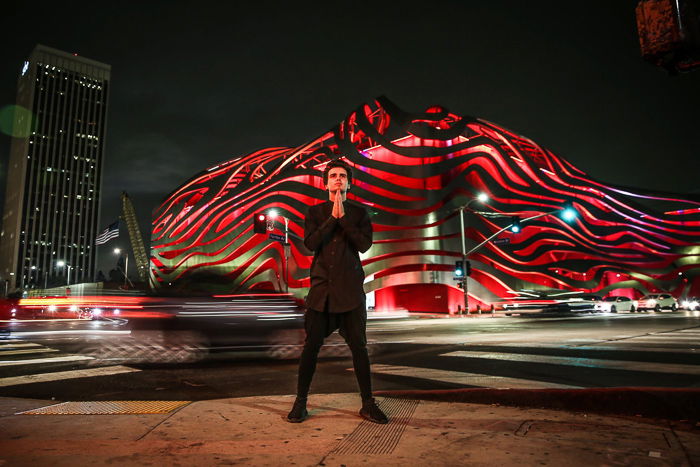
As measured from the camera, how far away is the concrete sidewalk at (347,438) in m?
2.35

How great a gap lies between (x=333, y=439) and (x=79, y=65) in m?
157

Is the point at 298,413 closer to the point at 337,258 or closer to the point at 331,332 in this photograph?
the point at 331,332

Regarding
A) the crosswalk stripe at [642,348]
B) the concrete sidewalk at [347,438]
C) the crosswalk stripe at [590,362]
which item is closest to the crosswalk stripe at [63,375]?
the concrete sidewalk at [347,438]

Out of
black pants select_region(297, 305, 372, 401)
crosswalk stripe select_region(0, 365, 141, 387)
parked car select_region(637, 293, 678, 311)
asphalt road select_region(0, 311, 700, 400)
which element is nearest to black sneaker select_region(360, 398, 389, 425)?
black pants select_region(297, 305, 372, 401)

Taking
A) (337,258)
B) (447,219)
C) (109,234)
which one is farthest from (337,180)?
(109,234)

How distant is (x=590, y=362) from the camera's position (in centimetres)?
621

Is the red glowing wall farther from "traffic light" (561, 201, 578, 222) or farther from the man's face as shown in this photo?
the man's face

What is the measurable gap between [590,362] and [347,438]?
16.1ft

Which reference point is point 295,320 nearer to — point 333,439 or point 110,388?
point 110,388

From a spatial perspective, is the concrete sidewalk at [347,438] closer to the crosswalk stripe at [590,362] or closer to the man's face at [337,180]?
the man's face at [337,180]

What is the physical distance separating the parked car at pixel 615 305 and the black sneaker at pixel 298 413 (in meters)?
33.2

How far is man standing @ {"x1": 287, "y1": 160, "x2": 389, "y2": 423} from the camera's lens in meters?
3.36

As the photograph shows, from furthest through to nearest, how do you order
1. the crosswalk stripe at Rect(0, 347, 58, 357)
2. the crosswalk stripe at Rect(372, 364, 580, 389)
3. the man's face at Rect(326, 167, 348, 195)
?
1. the crosswalk stripe at Rect(0, 347, 58, 357)
2. the crosswalk stripe at Rect(372, 364, 580, 389)
3. the man's face at Rect(326, 167, 348, 195)

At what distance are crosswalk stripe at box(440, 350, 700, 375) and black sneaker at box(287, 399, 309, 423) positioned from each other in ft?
14.6
